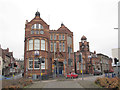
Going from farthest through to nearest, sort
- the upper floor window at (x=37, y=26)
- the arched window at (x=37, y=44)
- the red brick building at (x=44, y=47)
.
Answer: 1. the upper floor window at (x=37, y=26)
2. the arched window at (x=37, y=44)
3. the red brick building at (x=44, y=47)

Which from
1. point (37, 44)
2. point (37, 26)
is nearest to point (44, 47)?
point (37, 44)

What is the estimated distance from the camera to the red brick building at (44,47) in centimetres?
3503

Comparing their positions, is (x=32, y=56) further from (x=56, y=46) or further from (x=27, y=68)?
(x=56, y=46)

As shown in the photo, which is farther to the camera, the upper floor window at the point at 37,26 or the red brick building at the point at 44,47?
the upper floor window at the point at 37,26

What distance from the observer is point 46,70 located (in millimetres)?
35906

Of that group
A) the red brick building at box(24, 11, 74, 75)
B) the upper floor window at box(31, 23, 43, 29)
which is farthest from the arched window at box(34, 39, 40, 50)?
the upper floor window at box(31, 23, 43, 29)

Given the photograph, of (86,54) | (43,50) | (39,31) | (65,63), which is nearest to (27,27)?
(39,31)

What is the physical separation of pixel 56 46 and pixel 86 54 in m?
20.4

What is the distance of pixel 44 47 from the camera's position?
36594mm

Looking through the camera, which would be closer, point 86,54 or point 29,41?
point 29,41

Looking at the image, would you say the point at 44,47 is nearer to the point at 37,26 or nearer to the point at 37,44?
the point at 37,44

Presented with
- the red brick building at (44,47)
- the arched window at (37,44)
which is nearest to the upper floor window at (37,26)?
the red brick building at (44,47)

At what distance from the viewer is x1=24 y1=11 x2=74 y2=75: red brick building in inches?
1379

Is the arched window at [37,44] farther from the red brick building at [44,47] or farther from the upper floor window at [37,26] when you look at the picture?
the upper floor window at [37,26]
